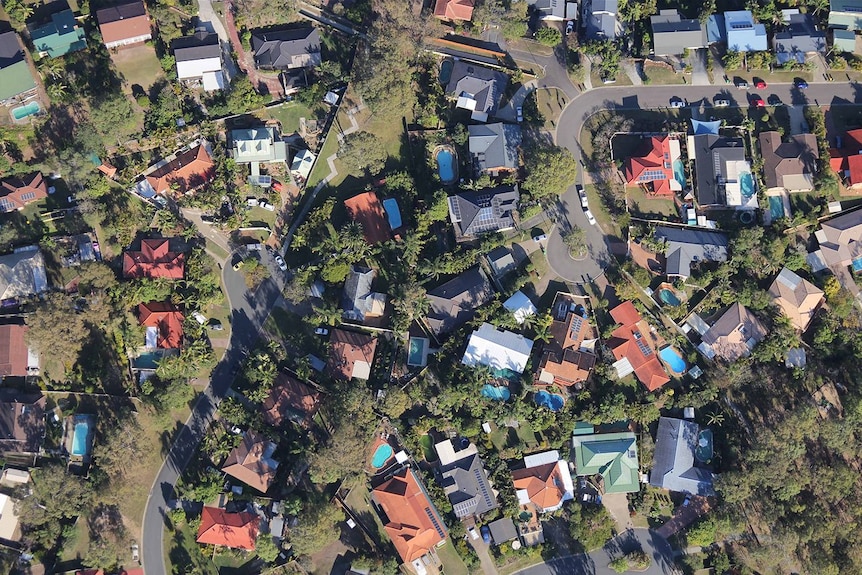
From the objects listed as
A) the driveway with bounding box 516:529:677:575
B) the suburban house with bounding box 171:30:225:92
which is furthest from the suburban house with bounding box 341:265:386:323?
the driveway with bounding box 516:529:677:575

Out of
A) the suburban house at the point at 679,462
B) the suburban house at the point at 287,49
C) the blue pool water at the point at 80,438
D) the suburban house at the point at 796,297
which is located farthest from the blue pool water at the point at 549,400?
the blue pool water at the point at 80,438

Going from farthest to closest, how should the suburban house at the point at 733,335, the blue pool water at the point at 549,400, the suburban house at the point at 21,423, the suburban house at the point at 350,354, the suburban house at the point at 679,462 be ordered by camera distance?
the blue pool water at the point at 549,400, the suburban house at the point at 733,335, the suburban house at the point at 350,354, the suburban house at the point at 679,462, the suburban house at the point at 21,423

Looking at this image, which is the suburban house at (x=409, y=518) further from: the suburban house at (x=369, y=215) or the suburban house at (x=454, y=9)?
the suburban house at (x=454, y=9)

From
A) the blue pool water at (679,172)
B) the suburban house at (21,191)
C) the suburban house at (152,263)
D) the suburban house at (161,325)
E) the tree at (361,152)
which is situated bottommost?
the suburban house at (161,325)

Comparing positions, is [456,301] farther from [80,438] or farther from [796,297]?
[80,438]

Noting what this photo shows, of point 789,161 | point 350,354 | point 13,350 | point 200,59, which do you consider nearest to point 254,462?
point 350,354

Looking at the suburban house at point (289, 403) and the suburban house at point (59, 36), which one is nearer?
the suburban house at point (289, 403)

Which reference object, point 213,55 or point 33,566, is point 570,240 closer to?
point 213,55
